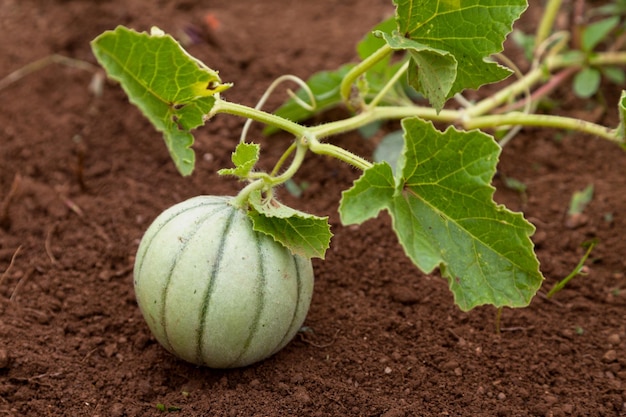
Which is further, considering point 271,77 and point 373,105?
point 271,77

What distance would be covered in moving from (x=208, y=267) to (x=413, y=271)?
1037 mm

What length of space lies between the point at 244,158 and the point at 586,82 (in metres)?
2.25

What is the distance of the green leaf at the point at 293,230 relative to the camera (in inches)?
95.9

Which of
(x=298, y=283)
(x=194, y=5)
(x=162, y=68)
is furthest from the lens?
(x=194, y=5)

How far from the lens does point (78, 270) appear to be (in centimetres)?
317

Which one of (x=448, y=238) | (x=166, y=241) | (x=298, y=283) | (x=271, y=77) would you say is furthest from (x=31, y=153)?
(x=448, y=238)

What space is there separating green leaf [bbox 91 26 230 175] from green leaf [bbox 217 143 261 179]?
0.14m

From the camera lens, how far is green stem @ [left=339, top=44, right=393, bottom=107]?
2707 mm

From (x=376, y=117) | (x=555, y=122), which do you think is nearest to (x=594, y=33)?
(x=555, y=122)

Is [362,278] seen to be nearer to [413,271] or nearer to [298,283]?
[413,271]

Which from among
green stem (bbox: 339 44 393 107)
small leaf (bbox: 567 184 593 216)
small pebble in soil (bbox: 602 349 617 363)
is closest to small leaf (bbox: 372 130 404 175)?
green stem (bbox: 339 44 393 107)

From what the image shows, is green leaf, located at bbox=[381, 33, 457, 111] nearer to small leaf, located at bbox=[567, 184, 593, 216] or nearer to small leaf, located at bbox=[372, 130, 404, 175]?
small leaf, located at bbox=[372, 130, 404, 175]

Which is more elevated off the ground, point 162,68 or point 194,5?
point 162,68

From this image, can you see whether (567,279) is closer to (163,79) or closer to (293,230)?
(293,230)
